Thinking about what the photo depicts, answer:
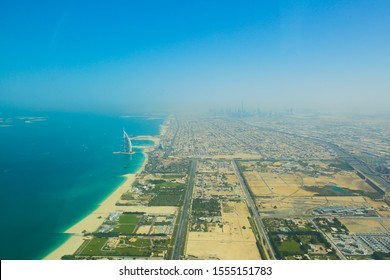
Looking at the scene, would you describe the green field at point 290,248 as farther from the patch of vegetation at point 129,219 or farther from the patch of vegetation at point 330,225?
the patch of vegetation at point 129,219

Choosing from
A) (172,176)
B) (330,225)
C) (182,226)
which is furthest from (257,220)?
(172,176)

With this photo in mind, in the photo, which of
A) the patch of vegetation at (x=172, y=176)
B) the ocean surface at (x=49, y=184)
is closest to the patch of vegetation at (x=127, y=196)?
the ocean surface at (x=49, y=184)

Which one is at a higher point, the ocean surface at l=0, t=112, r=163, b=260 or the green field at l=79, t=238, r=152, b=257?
the ocean surface at l=0, t=112, r=163, b=260

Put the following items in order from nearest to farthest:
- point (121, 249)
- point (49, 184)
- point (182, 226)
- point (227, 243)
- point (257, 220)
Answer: point (121, 249), point (227, 243), point (182, 226), point (257, 220), point (49, 184)

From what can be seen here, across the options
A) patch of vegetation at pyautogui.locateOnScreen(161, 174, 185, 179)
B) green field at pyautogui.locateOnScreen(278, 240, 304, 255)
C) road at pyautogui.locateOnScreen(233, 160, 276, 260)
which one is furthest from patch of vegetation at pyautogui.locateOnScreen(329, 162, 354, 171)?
green field at pyautogui.locateOnScreen(278, 240, 304, 255)

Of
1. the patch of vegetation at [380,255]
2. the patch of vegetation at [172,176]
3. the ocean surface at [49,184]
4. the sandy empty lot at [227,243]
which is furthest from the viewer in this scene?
the patch of vegetation at [172,176]

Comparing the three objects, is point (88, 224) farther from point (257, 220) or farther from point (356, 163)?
point (356, 163)

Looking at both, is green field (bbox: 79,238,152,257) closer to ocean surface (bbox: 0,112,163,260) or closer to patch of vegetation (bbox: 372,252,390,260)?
ocean surface (bbox: 0,112,163,260)
